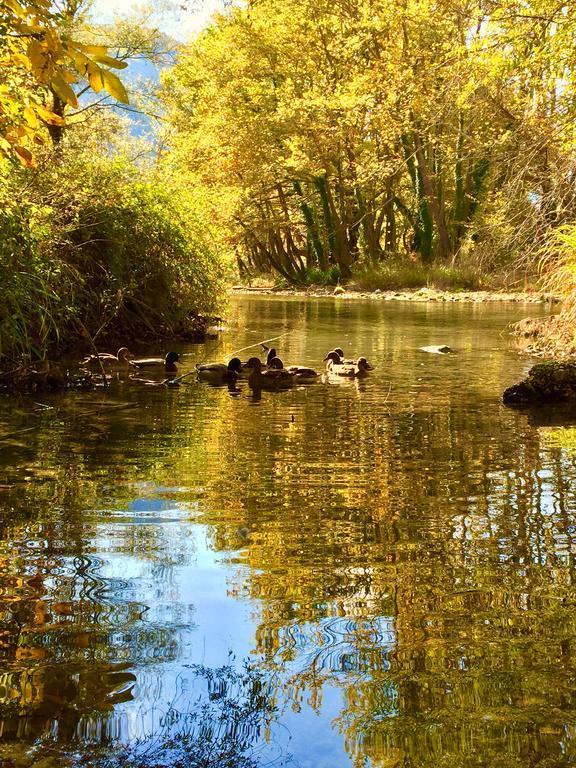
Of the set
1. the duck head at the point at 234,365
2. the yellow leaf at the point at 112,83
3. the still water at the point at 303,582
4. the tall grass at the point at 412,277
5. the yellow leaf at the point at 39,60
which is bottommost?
the still water at the point at 303,582

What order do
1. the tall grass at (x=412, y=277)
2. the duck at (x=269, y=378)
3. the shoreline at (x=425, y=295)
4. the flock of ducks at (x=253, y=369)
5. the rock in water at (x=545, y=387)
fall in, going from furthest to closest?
the tall grass at (x=412, y=277), the shoreline at (x=425, y=295), the flock of ducks at (x=253, y=369), the duck at (x=269, y=378), the rock in water at (x=545, y=387)

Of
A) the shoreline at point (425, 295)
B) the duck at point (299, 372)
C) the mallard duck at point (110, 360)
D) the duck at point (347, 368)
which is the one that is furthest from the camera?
the shoreline at point (425, 295)

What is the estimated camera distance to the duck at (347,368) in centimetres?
1352

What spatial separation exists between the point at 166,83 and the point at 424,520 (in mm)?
57875

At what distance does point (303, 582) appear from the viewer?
441 cm

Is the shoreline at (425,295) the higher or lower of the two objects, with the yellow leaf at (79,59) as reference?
lower

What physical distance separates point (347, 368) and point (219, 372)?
1.90 m

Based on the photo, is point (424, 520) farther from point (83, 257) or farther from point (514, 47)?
point (83, 257)

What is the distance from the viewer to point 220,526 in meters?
5.45

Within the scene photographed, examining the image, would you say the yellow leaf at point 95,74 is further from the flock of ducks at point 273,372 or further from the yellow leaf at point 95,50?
the flock of ducks at point 273,372

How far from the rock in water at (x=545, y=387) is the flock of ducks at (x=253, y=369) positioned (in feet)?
9.90

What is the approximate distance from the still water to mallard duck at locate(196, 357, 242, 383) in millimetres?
3414

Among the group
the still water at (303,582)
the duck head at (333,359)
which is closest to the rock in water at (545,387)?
the still water at (303,582)

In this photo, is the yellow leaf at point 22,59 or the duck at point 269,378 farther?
the duck at point 269,378
